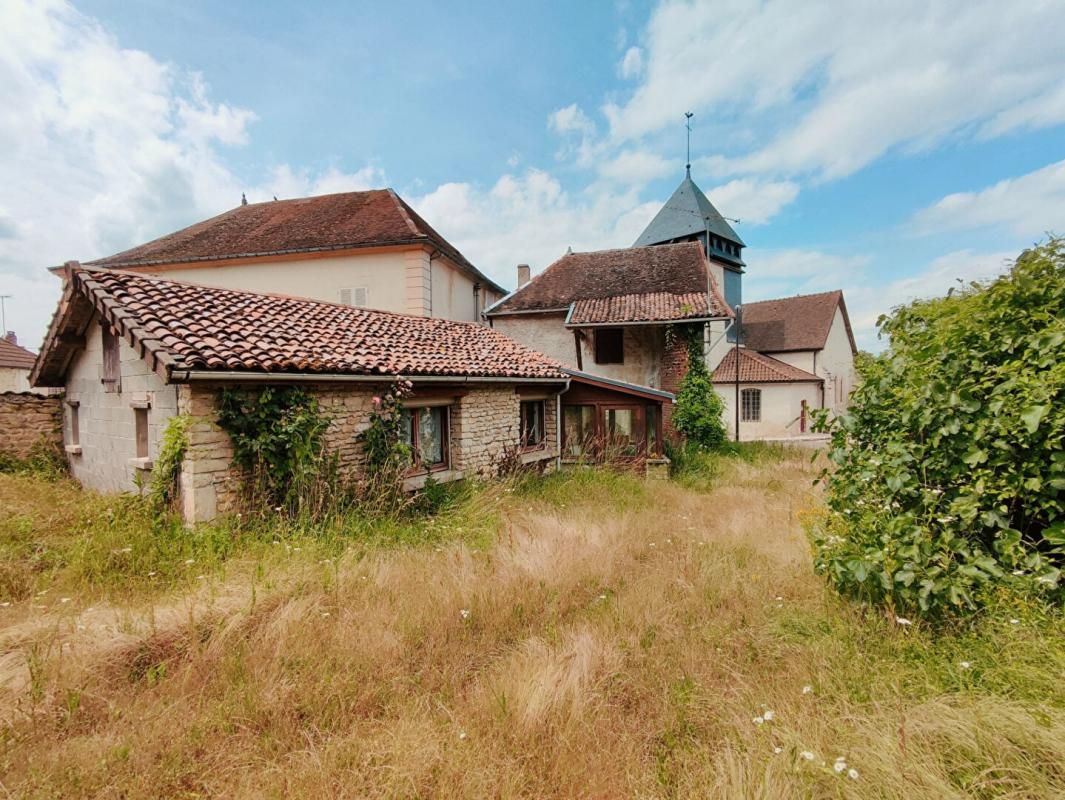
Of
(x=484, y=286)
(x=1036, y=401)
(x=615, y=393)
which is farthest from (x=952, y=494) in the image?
(x=484, y=286)

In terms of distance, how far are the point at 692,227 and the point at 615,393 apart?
644 inches

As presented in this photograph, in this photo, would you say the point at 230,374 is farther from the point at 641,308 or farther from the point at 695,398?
the point at 695,398

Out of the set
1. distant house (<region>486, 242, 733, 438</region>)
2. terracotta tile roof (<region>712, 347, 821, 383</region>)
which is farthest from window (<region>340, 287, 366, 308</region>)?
terracotta tile roof (<region>712, 347, 821, 383</region>)

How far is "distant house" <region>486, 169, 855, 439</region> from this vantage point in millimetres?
14578

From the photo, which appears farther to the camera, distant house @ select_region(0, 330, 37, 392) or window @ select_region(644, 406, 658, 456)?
distant house @ select_region(0, 330, 37, 392)

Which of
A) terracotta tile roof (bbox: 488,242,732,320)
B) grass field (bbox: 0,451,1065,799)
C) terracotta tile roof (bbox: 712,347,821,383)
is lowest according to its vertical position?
grass field (bbox: 0,451,1065,799)

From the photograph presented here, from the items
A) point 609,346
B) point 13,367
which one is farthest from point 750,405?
point 13,367

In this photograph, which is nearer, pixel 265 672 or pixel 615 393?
pixel 265 672

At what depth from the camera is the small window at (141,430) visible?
6660 mm

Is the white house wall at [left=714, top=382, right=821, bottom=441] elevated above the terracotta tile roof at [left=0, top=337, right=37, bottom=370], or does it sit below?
below

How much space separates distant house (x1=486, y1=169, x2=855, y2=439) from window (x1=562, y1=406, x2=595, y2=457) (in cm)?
341

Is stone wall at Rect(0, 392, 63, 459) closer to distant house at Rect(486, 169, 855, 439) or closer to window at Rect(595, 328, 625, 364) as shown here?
distant house at Rect(486, 169, 855, 439)

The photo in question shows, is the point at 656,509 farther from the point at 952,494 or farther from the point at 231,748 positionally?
the point at 231,748

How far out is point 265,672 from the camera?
318 cm
